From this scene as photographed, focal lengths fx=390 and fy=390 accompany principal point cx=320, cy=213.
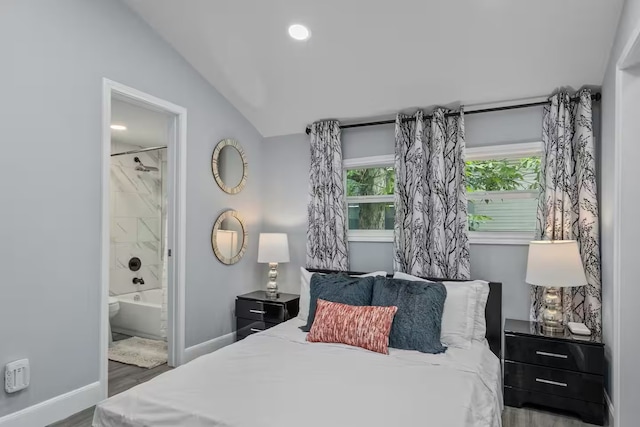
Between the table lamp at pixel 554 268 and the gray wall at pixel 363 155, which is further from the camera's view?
the gray wall at pixel 363 155

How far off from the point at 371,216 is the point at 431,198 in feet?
2.37

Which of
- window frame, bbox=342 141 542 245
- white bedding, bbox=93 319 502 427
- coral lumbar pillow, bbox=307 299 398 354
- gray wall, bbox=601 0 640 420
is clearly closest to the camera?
white bedding, bbox=93 319 502 427

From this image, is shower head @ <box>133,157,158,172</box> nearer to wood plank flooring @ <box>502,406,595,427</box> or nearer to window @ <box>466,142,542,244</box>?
window @ <box>466,142,542,244</box>

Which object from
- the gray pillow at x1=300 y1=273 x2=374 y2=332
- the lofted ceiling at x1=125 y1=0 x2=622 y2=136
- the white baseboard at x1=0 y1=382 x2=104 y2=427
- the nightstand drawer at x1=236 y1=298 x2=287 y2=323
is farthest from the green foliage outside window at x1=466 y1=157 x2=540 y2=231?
the white baseboard at x1=0 y1=382 x2=104 y2=427

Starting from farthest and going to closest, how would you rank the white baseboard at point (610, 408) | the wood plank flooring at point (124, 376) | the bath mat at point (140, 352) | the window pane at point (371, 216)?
the window pane at point (371, 216) < the bath mat at point (140, 352) < the wood plank flooring at point (124, 376) < the white baseboard at point (610, 408)

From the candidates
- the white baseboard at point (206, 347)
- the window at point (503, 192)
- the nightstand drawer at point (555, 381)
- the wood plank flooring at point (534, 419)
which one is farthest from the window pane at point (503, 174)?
the white baseboard at point (206, 347)

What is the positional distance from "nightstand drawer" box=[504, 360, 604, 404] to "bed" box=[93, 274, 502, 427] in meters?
0.39

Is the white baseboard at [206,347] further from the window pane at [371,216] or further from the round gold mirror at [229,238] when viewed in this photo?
the window pane at [371,216]

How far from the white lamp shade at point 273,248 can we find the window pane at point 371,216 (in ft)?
2.33

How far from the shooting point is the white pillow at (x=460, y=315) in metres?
2.70

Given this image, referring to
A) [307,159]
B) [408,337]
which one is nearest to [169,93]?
[307,159]

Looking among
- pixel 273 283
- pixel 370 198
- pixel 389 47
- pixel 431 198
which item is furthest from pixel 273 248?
pixel 389 47

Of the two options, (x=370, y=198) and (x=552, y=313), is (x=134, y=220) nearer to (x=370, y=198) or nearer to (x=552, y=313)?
(x=370, y=198)

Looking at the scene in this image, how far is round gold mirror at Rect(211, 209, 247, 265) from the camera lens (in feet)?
12.4
